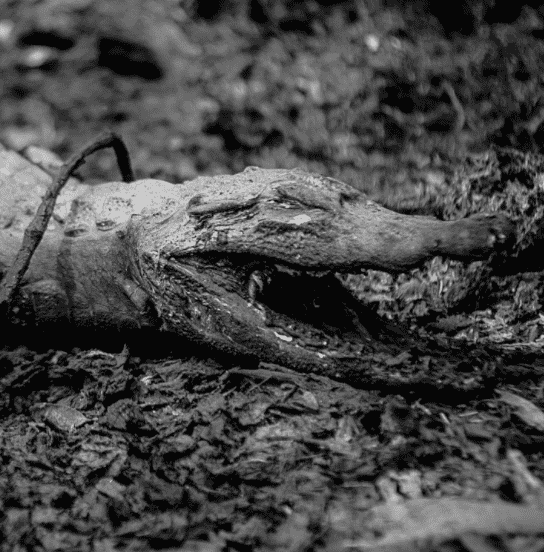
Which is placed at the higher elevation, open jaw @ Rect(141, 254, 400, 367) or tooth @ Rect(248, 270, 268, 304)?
tooth @ Rect(248, 270, 268, 304)

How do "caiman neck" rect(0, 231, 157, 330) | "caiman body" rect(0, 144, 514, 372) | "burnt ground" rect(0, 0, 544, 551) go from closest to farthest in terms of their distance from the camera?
"burnt ground" rect(0, 0, 544, 551)
"caiman body" rect(0, 144, 514, 372)
"caiman neck" rect(0, 231, 157, 330)

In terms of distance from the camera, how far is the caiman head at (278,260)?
242 centimetres

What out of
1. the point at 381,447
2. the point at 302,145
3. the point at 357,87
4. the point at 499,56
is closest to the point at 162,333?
the point at 381,447

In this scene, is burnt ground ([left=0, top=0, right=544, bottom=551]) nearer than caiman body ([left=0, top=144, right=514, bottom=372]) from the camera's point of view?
Yes

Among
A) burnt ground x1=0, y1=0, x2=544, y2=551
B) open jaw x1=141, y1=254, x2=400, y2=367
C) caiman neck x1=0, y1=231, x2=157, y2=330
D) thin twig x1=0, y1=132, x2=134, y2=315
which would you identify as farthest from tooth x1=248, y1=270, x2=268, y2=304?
thin twig x1=0, y1=132, x2=134, y2=315

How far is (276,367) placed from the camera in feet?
8.52

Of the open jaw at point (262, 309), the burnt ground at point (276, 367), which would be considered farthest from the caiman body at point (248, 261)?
the burnt ground at point (276, 367)

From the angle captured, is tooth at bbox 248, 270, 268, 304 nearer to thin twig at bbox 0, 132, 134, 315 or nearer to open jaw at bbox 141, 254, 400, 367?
open jaw at bbox 141, 254, 400, 367

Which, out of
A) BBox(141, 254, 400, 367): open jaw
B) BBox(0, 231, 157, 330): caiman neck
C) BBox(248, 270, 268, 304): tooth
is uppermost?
BBox(248, 270, 268, 304): tooth

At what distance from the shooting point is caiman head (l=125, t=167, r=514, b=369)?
242cm

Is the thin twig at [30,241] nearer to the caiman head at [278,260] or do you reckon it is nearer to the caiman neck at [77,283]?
the caiman neck at [77,283]

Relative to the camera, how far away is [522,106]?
414 cm

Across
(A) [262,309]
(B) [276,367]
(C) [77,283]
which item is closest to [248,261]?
(A) [262,309]

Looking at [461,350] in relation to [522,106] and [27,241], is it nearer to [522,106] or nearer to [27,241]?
[27,241]
